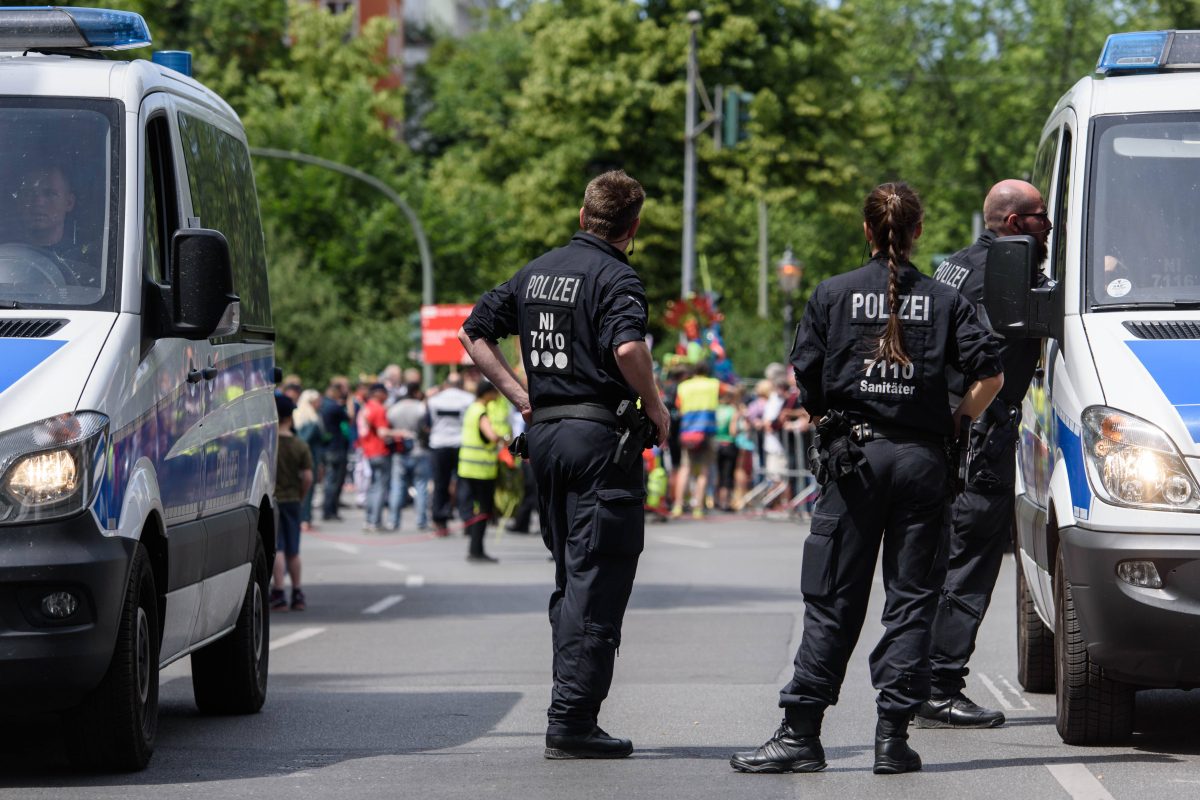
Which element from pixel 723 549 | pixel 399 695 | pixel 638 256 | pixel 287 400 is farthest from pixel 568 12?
pixel 399 695

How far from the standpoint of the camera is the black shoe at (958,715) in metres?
8.30

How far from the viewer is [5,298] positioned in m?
7.13

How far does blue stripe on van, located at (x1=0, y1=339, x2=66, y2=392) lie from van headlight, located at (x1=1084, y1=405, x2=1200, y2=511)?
3.36 metres

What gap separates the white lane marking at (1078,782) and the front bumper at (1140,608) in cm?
→ 35

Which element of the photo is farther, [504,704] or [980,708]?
[504,704]

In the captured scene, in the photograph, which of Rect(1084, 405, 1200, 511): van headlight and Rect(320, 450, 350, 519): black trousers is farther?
Rect(320, 450, 350, 519): black trousers

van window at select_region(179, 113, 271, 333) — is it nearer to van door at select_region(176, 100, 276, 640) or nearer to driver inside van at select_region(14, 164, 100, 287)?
van door at select_region(176, 100, 276, 640)

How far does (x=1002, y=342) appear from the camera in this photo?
8273 millimetres

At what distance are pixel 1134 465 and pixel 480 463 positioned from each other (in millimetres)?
13348

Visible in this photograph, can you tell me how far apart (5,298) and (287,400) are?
7.48 metres

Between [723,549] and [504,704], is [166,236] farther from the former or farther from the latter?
[723,549]

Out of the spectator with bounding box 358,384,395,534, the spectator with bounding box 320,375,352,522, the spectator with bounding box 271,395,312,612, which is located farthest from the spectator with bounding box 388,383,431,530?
the spectator with bounding box 271,395,312,612

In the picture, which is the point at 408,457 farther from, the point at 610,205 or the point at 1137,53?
the point at 610,205

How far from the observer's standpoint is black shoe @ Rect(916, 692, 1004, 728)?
8305mm
